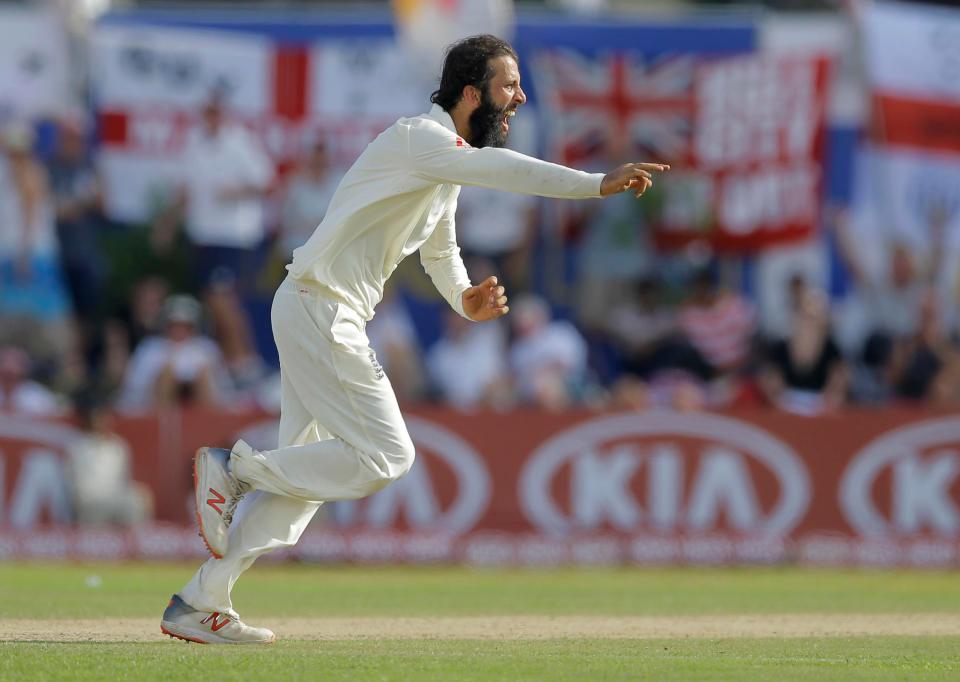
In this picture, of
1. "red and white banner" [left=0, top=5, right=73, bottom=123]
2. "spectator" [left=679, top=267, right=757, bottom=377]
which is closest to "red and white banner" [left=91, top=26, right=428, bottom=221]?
"red and white banner" [left=0, top=5, right=73, bottom=123]

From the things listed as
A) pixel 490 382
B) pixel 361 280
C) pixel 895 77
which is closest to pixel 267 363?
pixel 490 382

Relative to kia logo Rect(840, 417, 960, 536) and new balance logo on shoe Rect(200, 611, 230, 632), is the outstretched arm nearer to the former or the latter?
new balance logo on shoe Rect(200, 611, 230, 632)

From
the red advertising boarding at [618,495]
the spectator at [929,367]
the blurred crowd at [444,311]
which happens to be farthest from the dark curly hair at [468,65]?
the spectator at [929,367]

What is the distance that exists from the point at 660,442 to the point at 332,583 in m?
3.59

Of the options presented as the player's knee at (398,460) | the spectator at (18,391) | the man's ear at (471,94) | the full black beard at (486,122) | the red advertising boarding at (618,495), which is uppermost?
the man's ear at (471,94)

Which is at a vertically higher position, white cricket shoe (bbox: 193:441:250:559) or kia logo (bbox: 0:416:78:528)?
white cricket shoe (bbox: 193:441:250:559)

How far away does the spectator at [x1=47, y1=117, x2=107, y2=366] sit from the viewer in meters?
15.7

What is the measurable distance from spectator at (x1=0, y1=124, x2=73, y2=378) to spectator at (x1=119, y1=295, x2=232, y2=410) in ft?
3.64

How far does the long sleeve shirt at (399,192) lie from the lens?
6.32m

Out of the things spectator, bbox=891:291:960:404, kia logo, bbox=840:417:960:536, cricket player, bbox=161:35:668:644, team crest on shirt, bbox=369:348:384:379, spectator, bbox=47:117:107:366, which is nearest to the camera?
cricket player, bbox=161:35:668:644

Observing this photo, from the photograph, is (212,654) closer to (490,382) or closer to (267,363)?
(490,382)

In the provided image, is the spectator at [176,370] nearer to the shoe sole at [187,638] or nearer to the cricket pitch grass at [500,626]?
the cricket pitch grass at [500,626]

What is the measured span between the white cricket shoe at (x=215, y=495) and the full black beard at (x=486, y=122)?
1573mm

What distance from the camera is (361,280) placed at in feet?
22.3
